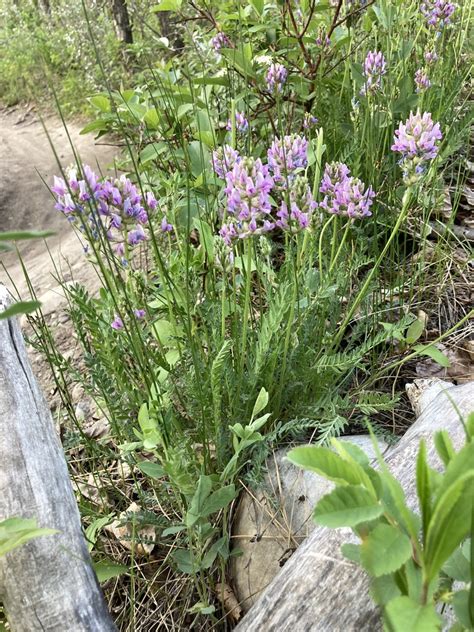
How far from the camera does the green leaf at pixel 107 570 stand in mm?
1329

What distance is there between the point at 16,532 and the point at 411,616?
Result: 0.64 m

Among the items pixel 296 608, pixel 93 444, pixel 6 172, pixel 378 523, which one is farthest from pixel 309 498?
pixel 6 172

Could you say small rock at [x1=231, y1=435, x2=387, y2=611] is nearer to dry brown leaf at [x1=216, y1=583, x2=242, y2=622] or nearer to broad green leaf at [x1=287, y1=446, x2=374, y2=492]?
dry brown leaf at [x1=216, y1=583, x2=242, y2=622]

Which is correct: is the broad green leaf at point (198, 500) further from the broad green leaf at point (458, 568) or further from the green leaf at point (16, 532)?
the broad green leaf at point (458, 568)

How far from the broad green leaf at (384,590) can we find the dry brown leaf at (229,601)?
2.35ft

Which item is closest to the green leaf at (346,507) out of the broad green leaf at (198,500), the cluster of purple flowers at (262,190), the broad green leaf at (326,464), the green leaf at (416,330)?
the broad green leaf at (326,464)

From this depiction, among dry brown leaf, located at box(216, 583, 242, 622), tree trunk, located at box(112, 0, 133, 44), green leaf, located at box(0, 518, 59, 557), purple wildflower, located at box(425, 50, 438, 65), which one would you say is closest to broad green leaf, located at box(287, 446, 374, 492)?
green leaf, located at box(0, 518, 59, 557)

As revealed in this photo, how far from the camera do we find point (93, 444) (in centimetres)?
161

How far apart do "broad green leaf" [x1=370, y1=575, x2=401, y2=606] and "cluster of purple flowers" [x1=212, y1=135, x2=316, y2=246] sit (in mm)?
753

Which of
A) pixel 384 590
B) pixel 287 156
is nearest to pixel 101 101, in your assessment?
pixel 287 156

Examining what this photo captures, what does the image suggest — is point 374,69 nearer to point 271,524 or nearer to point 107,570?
point 271,524

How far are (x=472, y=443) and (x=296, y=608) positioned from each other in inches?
18.0

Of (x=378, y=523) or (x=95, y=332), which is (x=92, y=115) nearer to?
(x=95, y=332)

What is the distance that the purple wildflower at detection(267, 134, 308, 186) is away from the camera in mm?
1397
